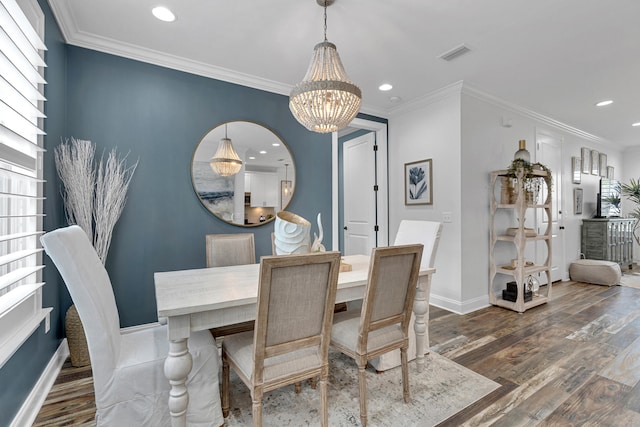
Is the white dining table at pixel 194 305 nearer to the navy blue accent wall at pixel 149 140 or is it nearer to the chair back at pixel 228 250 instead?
the chair back at pixel 228 250

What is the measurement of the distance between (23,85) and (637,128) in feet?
25.5

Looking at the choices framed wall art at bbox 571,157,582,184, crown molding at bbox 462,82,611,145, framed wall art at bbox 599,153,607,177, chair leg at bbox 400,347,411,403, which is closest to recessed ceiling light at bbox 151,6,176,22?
chair leg at bbox 400,347,411,403

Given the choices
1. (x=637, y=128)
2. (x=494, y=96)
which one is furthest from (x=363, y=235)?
(x=637, y=128)

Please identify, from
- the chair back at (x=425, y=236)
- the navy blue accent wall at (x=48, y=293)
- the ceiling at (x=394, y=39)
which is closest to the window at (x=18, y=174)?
the navy blue accent wall at (x=48, y=293)

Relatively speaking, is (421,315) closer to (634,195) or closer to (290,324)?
(290,324)

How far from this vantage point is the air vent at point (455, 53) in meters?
2.61

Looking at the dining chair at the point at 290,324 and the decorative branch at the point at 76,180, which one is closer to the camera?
the dining chair at the point at 290,324

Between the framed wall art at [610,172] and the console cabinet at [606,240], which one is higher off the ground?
the framed wall art at [610,172]

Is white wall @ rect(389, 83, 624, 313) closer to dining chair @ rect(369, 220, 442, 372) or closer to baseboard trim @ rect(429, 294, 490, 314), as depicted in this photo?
baseboard trim @ rect(429, 294, 490, 314)

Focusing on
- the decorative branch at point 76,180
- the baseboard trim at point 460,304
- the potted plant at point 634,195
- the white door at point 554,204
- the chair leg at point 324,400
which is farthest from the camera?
the potted plant at point 634,195

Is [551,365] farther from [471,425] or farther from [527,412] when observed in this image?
[471,425]

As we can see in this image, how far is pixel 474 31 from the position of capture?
7.78ft

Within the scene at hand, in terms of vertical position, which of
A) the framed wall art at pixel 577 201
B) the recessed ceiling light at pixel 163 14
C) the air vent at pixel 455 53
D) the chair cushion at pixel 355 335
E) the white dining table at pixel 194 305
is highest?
the recessed ceiling light at pixel 163 14

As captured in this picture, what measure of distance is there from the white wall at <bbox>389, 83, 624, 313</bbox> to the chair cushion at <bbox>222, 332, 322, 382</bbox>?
2528mm
